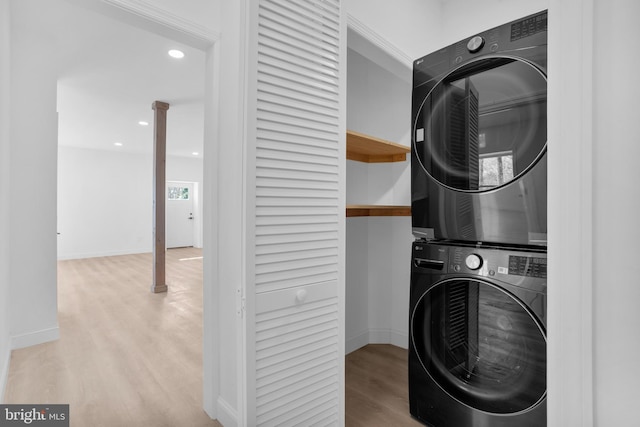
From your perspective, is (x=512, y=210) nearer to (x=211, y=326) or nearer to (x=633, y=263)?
(x=633, y=263)

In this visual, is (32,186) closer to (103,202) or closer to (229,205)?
(229,205)

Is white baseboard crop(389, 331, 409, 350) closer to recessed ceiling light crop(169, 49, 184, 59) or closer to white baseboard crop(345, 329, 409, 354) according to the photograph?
white baseboard crop(345, 329, 409, 354)

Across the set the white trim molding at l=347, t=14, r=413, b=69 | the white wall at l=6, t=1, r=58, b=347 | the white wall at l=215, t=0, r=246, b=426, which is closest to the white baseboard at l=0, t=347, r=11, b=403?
the white wall at l=6, t=1, r=58, b=347

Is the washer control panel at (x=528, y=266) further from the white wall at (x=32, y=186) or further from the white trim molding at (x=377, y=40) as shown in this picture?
the white wall at (x=32, y=186)

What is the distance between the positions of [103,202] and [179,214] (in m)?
1.99

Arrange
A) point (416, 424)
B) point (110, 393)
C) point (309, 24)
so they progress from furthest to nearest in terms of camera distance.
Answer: point (110, 393) < point (416, 424) < point (309, 24)

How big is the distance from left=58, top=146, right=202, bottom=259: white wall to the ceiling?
3.47 ft

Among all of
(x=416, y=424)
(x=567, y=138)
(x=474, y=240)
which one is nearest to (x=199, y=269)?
(x=416, y=424)

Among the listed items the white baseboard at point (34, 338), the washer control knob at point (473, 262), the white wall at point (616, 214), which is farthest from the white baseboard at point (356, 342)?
the white baseboard at point (34, 338)

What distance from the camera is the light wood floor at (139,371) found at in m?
1.78

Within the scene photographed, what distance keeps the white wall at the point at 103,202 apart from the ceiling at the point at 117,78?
1.06m

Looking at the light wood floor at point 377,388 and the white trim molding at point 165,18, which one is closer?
the white trim molding at point 165,18

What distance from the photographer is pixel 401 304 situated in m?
2.67

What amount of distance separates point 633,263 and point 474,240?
1.19 meters
